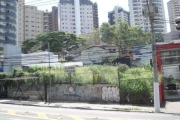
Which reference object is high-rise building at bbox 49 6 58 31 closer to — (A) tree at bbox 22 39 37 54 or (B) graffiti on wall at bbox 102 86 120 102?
(A) tree at bbox 22 39 37 54

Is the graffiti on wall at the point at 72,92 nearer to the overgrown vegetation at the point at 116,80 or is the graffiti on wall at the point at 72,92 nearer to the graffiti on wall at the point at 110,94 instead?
the overgrown vegetation at the point at 116,80

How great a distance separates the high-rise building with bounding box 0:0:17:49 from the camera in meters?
72.0

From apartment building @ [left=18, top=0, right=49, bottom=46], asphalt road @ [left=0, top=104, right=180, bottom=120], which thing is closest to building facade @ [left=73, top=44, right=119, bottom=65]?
asphalt road @ [left=0, top=104, right=180, bottom=120]

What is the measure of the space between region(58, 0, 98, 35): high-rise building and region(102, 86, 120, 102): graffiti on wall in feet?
325

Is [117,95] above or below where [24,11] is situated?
below

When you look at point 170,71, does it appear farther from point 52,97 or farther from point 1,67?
point 1,67

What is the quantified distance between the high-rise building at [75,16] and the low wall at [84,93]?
96.6 metres

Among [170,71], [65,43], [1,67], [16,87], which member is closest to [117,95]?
[170,71]

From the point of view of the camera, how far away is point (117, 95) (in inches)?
709

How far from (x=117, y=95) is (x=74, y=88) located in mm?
4785

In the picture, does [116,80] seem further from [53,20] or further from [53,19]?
[53,19]

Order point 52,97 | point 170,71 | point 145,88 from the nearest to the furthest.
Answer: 1. point 145,88
2. point 170,71
3. point 52,97

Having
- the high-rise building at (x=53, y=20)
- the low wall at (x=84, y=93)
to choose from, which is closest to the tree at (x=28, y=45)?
the low wall at (x=84, y=93)

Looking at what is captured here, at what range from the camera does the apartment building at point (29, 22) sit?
99938 mm
